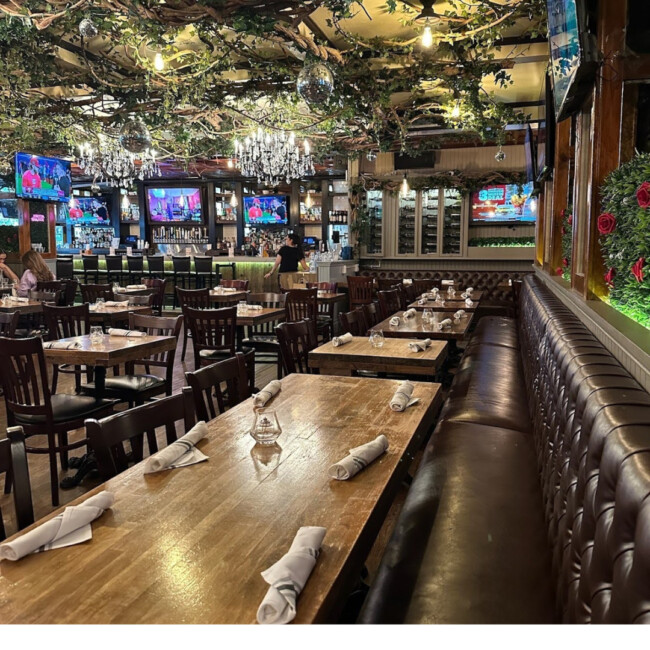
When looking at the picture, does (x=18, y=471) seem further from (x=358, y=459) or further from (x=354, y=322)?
(x=354, y=322)

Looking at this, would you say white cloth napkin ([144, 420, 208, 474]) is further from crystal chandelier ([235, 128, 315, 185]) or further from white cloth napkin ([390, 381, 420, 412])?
crystal chandelier ([235, 128, 315, 185])

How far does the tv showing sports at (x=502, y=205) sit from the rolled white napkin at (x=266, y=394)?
10242 mm

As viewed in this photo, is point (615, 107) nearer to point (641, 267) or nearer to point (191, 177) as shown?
point (641, 267)

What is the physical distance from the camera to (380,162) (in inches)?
487

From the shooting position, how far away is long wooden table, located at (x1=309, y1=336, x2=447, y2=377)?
3.53m

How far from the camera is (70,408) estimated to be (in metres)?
3.60

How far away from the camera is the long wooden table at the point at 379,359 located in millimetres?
3531

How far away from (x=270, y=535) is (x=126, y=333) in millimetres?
3336

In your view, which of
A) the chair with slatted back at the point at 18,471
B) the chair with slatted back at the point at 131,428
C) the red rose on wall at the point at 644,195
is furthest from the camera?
the red rose on wall at the point at 644,195

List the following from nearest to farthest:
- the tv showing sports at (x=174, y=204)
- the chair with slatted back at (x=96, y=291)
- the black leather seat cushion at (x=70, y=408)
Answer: the black leather seat cushion at (x=70, y=408)
the chair with slatted back at (x=96, y=291)
the tv showing sports at (x=174, y=204)

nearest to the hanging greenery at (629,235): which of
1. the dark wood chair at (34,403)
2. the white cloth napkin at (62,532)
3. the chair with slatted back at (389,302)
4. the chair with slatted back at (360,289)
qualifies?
the white cloth napkin at (62,532)

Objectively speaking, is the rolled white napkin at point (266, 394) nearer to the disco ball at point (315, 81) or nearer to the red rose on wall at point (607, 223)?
the red rose on wall at point (607, 223)

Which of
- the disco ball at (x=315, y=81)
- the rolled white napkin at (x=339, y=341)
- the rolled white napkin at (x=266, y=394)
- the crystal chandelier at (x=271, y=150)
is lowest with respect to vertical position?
the rolled white napkin at (x=266, y=394)
